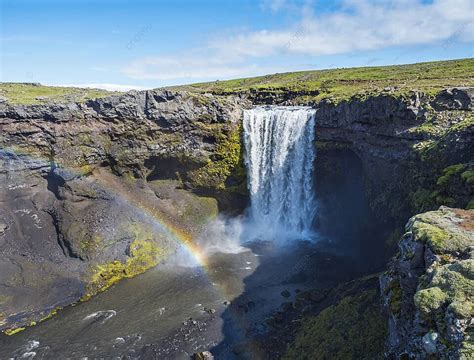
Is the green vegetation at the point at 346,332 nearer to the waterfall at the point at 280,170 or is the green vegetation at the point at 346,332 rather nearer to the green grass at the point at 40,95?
the waterfall at the point at 280,170

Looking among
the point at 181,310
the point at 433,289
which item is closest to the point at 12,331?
the point at 181,310

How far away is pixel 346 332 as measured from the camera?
21875mm

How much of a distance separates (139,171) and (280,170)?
698 inches

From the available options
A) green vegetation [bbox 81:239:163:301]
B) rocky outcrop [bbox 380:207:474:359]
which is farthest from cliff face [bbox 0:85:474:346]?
rocky outcrop [bbox 380:207:474:359]

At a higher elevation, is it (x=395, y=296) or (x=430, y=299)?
(x=430, y=299)

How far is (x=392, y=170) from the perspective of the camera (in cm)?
3641

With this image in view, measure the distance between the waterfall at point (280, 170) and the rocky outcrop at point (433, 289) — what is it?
28.4 m

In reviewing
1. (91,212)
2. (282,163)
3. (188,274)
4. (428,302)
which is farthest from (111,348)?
(282,163)

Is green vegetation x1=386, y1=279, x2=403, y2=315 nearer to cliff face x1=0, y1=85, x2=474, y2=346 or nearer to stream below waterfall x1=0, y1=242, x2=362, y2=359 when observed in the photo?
cliff face x1=0, y1=85, x2=474, y2=346

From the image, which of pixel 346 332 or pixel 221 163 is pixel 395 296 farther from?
pixel 221 163

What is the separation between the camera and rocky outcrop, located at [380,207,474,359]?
11.3 m

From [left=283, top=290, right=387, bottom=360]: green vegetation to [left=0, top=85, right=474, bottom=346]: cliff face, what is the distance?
911cm

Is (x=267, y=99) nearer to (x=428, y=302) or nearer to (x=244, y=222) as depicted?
(x=244, y=222)

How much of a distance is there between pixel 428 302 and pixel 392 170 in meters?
26.1
